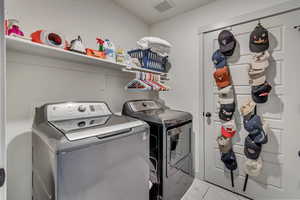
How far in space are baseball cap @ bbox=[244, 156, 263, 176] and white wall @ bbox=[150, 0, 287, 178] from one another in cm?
58

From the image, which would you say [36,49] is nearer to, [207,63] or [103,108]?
[103,108]

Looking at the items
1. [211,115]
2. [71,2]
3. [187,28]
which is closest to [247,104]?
[211,115]

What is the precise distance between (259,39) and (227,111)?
87 centimetres

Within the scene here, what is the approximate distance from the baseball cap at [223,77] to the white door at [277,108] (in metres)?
0.11

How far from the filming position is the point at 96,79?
171 cm

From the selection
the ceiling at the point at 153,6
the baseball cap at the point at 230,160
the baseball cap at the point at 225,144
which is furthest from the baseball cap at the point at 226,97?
the ceiling at the point at 153,6

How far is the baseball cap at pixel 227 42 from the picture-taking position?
1722 millimetres

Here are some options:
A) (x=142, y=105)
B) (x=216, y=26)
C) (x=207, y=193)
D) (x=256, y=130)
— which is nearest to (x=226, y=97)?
(x=256, y=130)

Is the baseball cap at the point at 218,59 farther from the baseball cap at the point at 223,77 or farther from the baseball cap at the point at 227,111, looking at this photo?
the baseball cap at the point at 227,111

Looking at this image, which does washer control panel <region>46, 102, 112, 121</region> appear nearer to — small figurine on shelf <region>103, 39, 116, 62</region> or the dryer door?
small figurine on shelf <region>103, 39, 116, 62</region>

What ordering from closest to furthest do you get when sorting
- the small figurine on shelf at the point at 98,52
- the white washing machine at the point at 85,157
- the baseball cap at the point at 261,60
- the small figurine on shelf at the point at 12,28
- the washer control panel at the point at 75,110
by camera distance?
the white washing machine at the point at 85,157 → the small figurine on shelf at the point at 12,28 → the washer control panel at the point at 75,110 → the small figurine on shelf at the point at 98,52 → the baseball cap at the point at 261,60

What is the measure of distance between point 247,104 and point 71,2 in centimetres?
226

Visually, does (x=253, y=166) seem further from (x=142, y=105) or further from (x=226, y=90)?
(x=142, y=105)

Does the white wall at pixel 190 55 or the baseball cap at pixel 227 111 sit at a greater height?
the white wall at pixel 190 55
